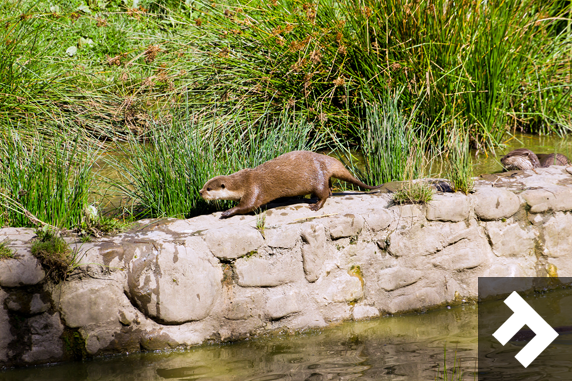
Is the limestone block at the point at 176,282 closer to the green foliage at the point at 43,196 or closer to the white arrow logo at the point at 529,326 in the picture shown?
the green foliage at the point at 43,196

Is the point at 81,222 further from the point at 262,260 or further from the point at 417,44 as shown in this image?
the point at 417,44

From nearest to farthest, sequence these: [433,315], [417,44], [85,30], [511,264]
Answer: [433,315]
[511,264]
[417,44]
[85,30]

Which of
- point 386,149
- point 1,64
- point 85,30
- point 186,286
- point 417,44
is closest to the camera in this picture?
point 186,286

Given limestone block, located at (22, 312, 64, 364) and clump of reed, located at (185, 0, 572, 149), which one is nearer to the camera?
limestone block, located at (22, 312, 64, 364)

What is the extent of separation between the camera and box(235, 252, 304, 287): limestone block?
3801 mm

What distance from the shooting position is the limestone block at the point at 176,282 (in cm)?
360

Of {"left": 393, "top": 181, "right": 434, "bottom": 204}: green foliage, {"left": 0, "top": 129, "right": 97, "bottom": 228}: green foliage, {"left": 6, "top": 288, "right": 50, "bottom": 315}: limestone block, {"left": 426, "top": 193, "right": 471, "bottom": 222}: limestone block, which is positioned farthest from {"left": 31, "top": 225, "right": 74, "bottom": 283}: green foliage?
{"left": 426, "top": 193, "right": 471, "bottom": 222}: limestone block

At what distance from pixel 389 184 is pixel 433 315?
1081mm

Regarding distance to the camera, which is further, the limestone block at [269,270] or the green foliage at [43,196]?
the green foliage at [43,196]

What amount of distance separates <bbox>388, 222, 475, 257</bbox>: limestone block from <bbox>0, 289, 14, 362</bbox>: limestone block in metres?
2.50

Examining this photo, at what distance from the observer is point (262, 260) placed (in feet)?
12.6

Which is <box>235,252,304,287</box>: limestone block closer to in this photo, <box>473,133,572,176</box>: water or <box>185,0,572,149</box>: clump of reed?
<box>185,0,572,149</box>: clump of reed

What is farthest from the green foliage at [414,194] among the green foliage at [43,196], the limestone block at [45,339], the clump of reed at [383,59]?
the limestone block at [45,339]

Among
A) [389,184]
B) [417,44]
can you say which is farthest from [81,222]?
[417,44]
